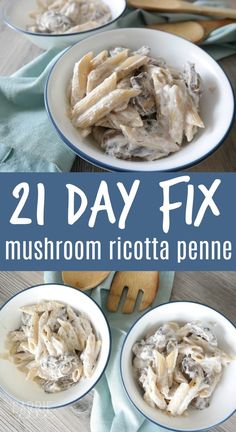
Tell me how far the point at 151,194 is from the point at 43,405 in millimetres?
310

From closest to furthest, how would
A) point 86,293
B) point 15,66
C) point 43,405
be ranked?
point 43,405, point 86,293, point 15,66

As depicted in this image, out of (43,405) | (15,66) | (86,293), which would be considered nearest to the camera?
(43,405)

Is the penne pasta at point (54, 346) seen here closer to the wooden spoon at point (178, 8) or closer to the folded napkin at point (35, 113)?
the folded napkin at point (35, 113)

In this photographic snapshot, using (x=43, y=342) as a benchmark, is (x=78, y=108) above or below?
above

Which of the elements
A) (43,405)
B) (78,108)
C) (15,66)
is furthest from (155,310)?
(15,66)

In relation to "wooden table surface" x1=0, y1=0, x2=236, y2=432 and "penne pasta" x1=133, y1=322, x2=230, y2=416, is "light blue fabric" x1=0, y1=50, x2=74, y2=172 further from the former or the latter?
"penne pasta" x1=133, y1=322, x2=230, y2=416

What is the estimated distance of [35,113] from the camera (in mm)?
958

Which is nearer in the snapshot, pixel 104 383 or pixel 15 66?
pixel 104 383

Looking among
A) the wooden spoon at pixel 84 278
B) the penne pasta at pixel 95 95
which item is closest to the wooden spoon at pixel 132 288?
the wooden spoon at pixel 84 278

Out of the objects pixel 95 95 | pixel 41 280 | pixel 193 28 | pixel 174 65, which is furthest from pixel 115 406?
pixel 193 28

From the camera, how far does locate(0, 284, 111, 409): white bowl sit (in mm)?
688

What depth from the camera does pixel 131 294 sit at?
31.4 inches

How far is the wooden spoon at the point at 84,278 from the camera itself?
80 cm

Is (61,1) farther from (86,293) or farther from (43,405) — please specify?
(43,405)
